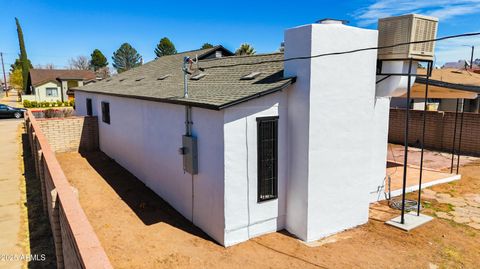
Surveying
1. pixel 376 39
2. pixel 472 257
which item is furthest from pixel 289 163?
pixel 472 257

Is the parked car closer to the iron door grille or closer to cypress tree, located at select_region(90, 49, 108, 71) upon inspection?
the iron door grille

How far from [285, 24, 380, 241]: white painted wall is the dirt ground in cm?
63

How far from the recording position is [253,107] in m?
6.84

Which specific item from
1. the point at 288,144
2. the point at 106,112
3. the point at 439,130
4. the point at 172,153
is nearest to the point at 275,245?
the point at 288,144

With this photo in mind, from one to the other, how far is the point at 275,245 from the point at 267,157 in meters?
1.94

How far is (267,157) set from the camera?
7.24 m

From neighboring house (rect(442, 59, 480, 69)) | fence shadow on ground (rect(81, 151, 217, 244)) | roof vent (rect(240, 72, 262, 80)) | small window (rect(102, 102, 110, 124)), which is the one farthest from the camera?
neighboring house (rect(442, 59, 480, 69))

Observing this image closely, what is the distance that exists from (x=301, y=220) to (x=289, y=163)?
1.33 m

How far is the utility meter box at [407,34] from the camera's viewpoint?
24.2 feet

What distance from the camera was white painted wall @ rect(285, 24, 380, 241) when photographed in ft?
22.4

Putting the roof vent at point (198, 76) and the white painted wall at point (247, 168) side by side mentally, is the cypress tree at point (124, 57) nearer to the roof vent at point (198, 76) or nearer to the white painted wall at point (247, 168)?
the roof vent at point (198, 76)

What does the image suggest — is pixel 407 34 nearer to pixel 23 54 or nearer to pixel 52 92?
pixel 52 92

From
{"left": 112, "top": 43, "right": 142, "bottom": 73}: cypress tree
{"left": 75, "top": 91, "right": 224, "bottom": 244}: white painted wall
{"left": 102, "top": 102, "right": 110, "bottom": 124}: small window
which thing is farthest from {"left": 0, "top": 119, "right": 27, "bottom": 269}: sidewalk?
{"left": 112, "top": 43, "right": 142, "bottom": 73}: cypress tree

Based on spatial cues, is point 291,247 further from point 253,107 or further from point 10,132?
point 10,132
